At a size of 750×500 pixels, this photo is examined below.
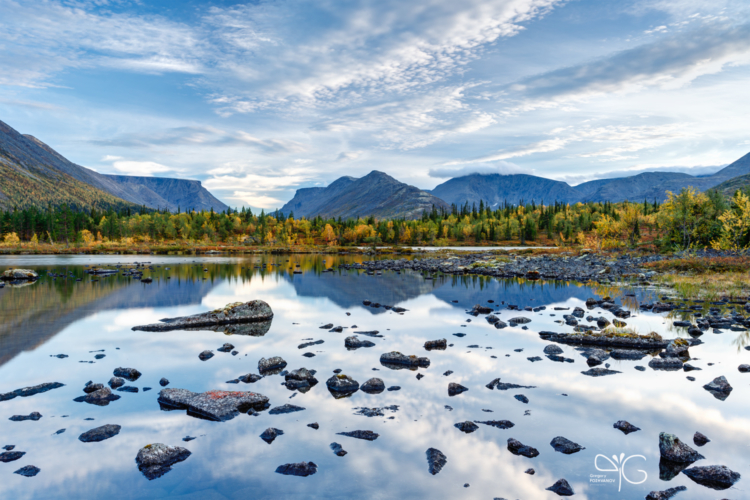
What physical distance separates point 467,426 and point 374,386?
4006 mm

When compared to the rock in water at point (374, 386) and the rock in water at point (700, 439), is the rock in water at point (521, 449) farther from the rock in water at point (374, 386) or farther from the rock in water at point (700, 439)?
the rock in water at point (374, 386)

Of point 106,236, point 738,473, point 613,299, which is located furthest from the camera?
point 106,236

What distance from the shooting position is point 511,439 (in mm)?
10008

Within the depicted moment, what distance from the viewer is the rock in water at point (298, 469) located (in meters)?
8.91

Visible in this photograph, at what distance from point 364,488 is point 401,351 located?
34.6 ft

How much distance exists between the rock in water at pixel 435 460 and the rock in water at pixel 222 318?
19.0 metres

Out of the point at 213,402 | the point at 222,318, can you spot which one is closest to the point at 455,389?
the point at 213,402

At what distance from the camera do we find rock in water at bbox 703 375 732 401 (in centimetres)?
1314

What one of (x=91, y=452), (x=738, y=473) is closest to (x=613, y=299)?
(x=738, y=473)

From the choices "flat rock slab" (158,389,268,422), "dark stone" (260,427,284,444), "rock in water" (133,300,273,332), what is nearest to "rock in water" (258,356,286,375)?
"flat rock slab" (158,389,268,422)

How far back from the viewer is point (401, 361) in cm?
1698

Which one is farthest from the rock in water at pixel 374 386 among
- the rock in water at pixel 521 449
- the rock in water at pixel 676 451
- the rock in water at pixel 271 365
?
the rock in water at pixel 676 451

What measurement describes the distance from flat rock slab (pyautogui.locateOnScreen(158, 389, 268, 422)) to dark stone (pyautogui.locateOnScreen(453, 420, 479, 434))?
19.9 feet

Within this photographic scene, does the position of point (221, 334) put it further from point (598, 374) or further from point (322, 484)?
point (598, 374)
